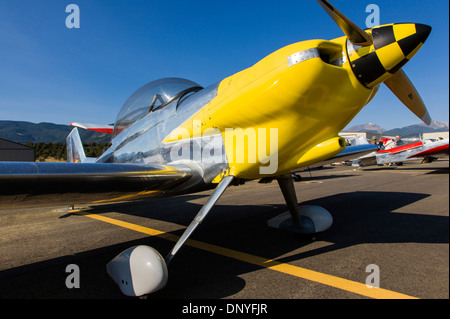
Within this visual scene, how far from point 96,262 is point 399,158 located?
17001 mm

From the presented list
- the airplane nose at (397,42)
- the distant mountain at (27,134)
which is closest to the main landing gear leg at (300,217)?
the airplane nose at (397,42)

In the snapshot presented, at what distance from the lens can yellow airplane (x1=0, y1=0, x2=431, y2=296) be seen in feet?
7.21

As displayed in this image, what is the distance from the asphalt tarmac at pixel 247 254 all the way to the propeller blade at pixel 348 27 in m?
1.22

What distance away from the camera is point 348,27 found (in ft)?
7.16

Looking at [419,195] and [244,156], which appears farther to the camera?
[419,195]

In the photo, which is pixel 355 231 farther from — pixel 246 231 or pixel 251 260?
pixel 251 260

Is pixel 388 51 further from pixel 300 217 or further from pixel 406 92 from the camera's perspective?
pixel 300 217

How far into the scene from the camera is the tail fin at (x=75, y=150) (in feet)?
23.2

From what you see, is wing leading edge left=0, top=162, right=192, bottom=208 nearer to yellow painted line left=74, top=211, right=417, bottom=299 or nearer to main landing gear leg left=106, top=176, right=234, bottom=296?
main landing gear leg left=106, top=176, right=234, bottom=296

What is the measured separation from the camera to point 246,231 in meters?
4.52

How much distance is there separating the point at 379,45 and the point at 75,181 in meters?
2.77

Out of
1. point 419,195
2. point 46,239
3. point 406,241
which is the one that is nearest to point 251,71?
point 406,241

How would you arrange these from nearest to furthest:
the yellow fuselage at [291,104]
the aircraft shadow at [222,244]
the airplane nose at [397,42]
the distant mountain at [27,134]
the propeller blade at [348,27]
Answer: the airplane nose at [397,42] < the propeller blade at [348,27] < the yellow fuselage at [291,104] < the aircraft shadow at [222,244] < the distant mountain at [27,134]

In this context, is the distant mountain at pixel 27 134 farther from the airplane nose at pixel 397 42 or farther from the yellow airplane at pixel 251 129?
the airplane nose at pixel 397 42
